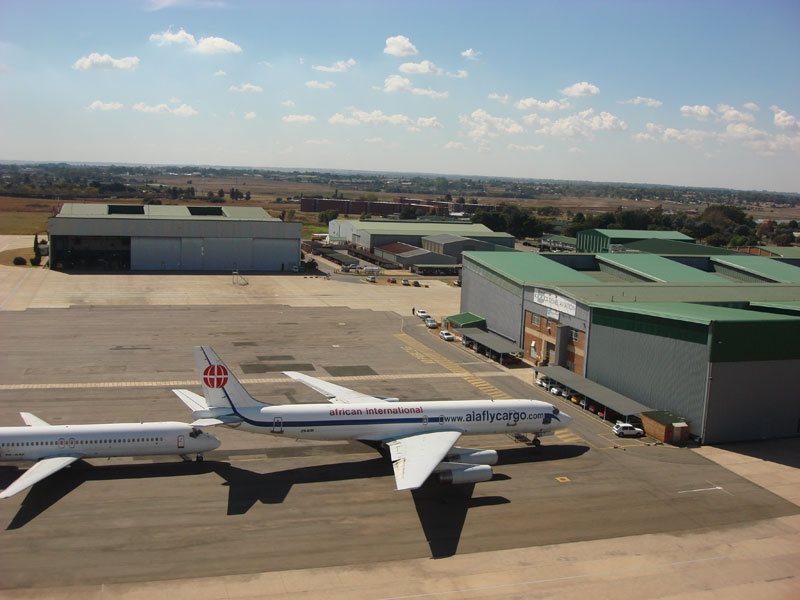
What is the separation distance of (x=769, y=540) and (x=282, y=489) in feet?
106

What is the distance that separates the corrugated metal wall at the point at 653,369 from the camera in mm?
63938

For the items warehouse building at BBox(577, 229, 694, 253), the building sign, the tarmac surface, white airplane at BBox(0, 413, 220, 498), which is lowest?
the tarmac surface

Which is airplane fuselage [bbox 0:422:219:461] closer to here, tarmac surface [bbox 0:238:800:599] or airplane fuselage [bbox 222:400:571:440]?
tarmac surface [bbox 0:238:800:599]

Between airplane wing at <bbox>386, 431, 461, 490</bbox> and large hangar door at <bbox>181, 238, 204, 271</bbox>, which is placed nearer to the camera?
airplane wing at <bbox>386, 431, 461, 490</bbox>

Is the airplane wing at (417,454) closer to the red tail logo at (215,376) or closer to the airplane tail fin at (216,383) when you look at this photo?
the airplane tail fin at (216,383)

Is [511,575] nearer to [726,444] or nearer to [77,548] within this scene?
[77,548]

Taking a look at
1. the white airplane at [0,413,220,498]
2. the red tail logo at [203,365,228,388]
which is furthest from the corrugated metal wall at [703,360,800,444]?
the white airplane at [0,413,220,498]

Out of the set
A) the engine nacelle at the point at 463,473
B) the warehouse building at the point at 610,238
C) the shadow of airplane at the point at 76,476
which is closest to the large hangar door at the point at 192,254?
the warehouse building at the point at 610,238

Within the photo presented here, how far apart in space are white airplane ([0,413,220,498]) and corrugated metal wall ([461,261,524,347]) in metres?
52.2

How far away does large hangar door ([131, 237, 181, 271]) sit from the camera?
156m

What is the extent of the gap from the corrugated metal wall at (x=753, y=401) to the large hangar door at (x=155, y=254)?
408 feet

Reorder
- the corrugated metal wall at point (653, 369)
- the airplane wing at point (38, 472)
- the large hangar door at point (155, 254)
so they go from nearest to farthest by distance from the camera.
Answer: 1. the airplane wing at point (38, 472)
2. the corrugated metal wall at point (653, 369)
3. the large hangar door at point (155, 254)

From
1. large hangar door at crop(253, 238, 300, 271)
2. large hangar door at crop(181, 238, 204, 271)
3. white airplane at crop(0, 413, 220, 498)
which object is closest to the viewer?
white airplane at crop(0, 413, 220, 498)

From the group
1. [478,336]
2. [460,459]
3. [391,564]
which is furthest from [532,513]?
[478,336]
